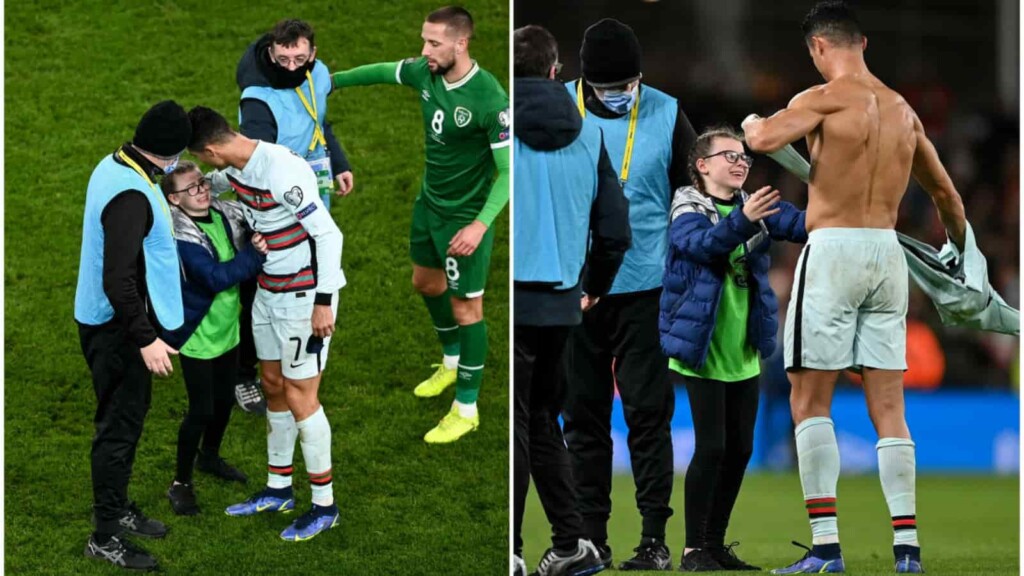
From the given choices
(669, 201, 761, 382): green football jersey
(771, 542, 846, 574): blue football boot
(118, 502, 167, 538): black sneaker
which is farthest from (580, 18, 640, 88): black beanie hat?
(118, 502, 167, 538): black sneaker

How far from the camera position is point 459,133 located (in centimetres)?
467

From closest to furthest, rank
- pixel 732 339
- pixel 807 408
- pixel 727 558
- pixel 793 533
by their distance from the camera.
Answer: pixel 807 408 → pixel 732 339 → pixel 727 558 → pixel 793 533

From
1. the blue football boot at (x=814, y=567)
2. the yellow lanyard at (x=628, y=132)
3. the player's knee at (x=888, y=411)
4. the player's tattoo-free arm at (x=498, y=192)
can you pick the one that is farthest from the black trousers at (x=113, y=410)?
the player's knee at (x=888, y=411)

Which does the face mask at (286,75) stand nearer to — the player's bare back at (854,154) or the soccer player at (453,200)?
the soccer player at (453,200)

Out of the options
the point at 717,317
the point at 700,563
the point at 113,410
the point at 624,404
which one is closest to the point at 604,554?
the point at 700,563

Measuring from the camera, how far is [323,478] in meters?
4.60

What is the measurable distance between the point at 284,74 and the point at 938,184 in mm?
2211

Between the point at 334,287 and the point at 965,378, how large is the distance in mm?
2580

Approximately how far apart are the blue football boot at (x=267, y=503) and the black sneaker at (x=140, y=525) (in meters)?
0.23

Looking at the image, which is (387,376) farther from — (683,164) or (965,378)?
(965,378)

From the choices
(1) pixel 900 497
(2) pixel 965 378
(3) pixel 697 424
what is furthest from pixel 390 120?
(2) pixel 965 378

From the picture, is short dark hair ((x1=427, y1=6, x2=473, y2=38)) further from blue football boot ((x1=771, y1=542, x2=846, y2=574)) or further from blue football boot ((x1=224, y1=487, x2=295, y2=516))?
blue football boot ((x1=771, y1=542, x2=846, y2=574))

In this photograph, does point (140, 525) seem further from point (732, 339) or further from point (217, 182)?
point (732, 339)

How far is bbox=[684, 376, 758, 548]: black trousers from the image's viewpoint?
4.20 m
